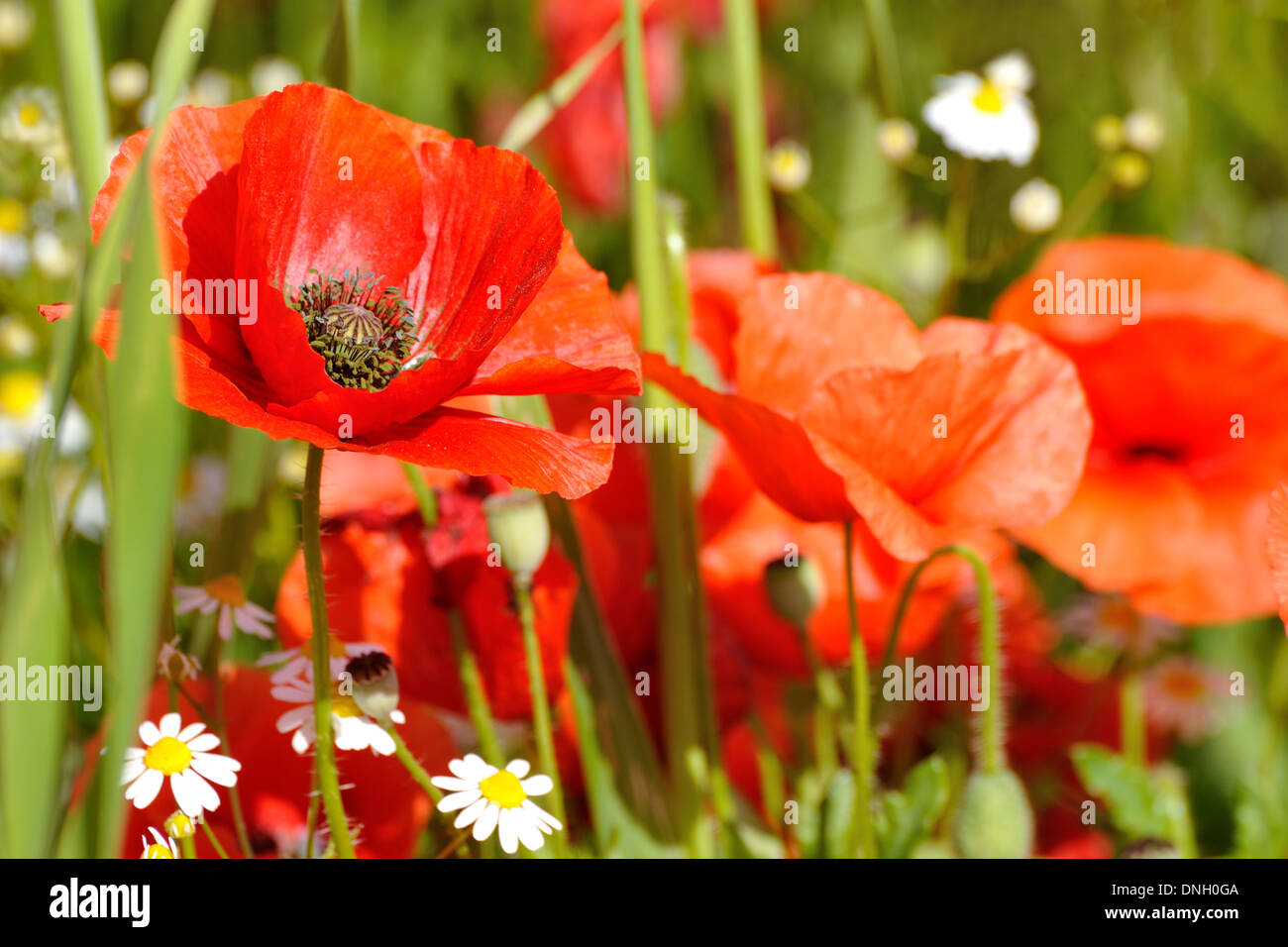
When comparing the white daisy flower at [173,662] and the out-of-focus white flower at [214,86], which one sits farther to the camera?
the out-of-focus white flower at [214,86]

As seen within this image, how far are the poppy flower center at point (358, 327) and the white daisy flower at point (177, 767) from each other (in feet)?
0.32

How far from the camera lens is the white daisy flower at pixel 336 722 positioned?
0.32 meters

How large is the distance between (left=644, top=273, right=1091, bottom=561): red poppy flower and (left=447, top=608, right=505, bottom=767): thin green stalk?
94 mm

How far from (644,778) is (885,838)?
0.07 m

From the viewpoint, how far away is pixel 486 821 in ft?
1.04

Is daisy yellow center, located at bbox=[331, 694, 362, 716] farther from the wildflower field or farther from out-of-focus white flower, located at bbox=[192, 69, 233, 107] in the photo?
out-of-focus white flower, located at bbox=[192, 69, 233, 107]

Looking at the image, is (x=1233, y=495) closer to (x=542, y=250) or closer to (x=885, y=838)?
(x=885, y=838)

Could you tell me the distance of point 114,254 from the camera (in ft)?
0.87

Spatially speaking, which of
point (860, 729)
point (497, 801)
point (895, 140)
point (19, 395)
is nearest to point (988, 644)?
point (860, 729)

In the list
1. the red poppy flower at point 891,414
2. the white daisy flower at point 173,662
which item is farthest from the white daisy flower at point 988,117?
the white daisy flower at point 173,662

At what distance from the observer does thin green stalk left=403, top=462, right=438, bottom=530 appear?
0.38 metres

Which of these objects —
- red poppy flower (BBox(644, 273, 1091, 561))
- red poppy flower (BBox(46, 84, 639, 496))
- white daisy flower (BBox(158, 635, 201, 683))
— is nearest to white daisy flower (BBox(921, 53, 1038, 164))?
red poppy flower (BBox(644, 273, 1091, 561))

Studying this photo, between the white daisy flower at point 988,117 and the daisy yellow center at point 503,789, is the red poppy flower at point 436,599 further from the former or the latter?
the white daisy flower at point 988,117
